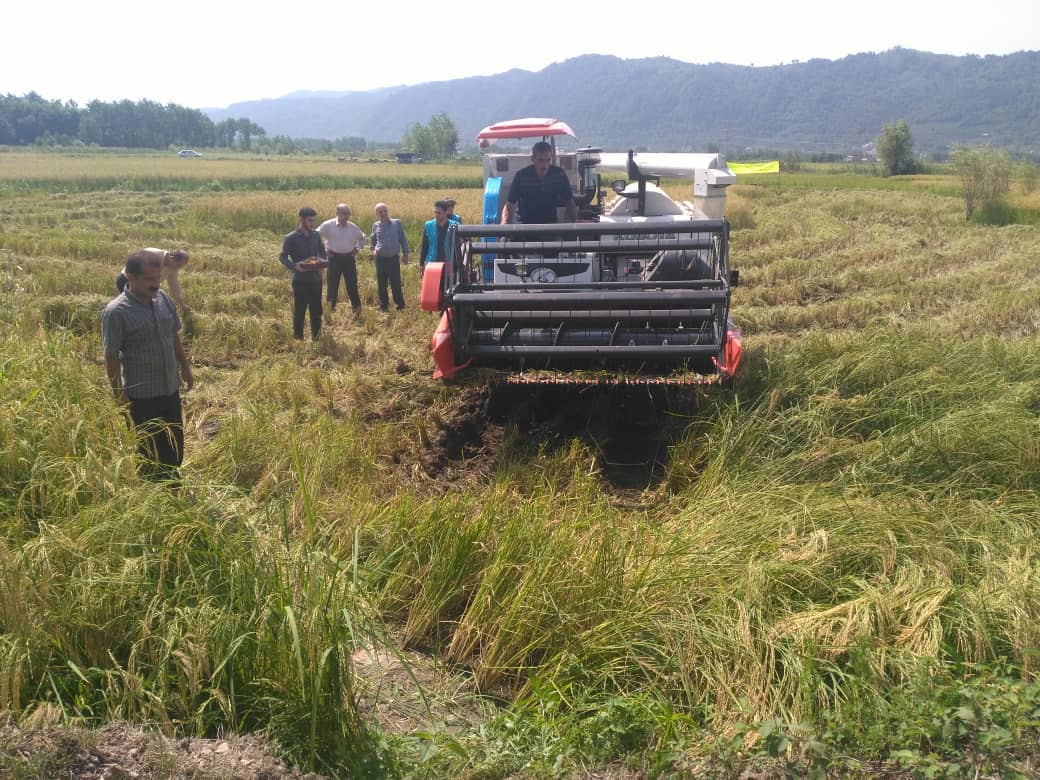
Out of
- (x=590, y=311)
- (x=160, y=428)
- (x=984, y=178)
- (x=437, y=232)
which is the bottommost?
(x=160, y=428)

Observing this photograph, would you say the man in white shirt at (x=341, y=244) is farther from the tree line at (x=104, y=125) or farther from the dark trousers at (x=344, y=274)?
the tree line at (x=104, y=125)

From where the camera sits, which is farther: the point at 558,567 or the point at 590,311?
the point at 590,311

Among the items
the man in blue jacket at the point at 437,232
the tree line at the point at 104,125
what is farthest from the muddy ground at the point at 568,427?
the tree line at the point at 104,125

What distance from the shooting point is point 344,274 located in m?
10.7

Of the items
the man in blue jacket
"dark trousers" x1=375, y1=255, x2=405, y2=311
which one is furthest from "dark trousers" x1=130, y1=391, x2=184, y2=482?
"dark trousers" x1=375, y1=255, x2=405, y2=311

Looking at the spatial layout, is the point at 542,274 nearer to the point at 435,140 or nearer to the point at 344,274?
the point at 344,274

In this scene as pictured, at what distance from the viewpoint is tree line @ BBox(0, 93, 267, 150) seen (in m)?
117

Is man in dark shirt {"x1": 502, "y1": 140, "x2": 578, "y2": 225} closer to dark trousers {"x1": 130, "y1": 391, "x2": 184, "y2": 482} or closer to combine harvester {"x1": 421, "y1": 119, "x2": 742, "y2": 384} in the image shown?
combine harvester {"x1": 421, "y1": 119, "x2": 742, "y2": 384}

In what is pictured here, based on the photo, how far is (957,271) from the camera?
584 inches

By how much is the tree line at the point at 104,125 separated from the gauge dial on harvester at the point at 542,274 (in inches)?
4529

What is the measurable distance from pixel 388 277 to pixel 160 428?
7104 millimetres

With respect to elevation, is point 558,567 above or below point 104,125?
below

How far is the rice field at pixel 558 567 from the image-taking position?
283cm

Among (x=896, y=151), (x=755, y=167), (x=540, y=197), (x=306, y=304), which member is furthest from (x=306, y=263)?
(x=896, y=151)
